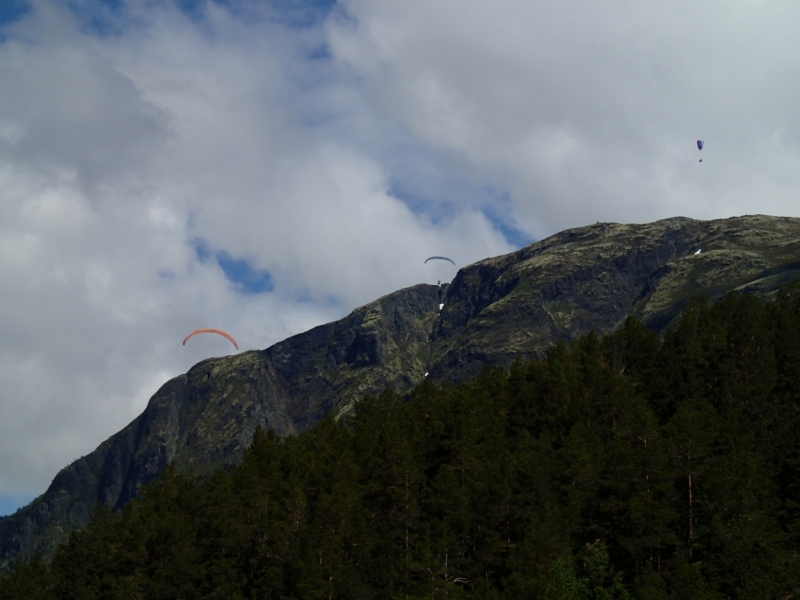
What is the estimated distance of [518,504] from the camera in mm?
96000

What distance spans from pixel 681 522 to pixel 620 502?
6480 mm

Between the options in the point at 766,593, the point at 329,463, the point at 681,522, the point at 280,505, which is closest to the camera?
the point at 766,593

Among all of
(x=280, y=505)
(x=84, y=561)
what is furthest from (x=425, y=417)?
(x=84, y=561)

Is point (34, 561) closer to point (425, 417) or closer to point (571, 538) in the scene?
point (425, 417)

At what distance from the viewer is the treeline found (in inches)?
3408

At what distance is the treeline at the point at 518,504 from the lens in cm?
8656

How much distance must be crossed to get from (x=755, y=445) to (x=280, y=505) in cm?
5858

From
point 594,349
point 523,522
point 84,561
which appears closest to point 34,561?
point 84,561

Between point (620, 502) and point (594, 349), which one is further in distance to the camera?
point (594, 349)

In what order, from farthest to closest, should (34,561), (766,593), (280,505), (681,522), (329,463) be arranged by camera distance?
(34,561), (329,463), (280,505), (681,522), (766,593)

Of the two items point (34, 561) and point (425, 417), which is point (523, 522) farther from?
point (34, 561)

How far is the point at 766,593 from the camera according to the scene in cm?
7600

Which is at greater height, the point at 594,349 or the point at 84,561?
the point at 594,349

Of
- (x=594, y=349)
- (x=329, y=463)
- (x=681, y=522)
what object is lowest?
(x=681, y=522)
